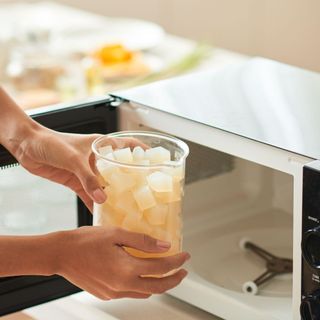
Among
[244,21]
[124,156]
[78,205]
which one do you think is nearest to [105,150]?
[124,156]

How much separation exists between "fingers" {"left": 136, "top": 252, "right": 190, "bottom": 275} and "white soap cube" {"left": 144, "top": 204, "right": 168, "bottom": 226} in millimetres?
44

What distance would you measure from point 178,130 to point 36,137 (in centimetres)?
22

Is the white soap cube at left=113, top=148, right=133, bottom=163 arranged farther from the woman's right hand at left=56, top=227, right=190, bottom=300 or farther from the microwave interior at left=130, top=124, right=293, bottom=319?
the microwave interior at left=130, top=124, right=293, bottom=319

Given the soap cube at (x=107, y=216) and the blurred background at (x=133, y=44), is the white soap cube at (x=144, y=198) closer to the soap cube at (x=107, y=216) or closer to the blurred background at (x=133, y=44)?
the soap cube at (x=107, y=216)

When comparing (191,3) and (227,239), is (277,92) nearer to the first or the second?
(227,239)

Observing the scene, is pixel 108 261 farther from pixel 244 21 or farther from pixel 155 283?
pixel 244 21

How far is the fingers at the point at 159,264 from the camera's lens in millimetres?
1090

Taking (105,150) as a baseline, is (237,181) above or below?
below

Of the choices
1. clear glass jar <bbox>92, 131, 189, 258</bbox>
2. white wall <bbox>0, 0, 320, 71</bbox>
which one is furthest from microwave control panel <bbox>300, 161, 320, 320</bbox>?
white wall <bbox>0, 0, 320, 71</bbox>

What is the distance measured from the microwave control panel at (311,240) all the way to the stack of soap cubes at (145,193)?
16 cm

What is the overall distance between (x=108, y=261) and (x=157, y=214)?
0.08 m

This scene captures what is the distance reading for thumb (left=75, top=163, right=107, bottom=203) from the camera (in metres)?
1.13

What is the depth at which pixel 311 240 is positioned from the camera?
45.7 inches

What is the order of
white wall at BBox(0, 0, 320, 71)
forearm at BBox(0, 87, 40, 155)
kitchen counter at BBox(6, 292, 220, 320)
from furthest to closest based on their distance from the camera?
white wall at BBox(0, 0, 320, 71)
kitchen counter at BBox(6, 292, 220, 320)
forearm at BBox(0, 87, 40, 155)
